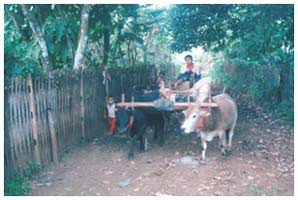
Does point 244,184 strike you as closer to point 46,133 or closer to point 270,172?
point 270,172

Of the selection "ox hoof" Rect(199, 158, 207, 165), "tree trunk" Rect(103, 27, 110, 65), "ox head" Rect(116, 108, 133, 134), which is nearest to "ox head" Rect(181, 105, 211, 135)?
"ox hoof" Rect(199, 158, 207, 165)

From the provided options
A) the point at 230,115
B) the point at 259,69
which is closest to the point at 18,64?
the point at 230,115

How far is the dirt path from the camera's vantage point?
5.30m

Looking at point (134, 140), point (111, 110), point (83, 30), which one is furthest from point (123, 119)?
point (83, 30)

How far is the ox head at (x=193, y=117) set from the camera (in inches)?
236

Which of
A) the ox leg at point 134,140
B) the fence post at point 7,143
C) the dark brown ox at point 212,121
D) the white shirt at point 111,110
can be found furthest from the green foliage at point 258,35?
the fence post at point 7,143

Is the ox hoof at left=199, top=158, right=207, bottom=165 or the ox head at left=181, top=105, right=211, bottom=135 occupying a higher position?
the ox head at left=181, top=105, right=211, bottom=135

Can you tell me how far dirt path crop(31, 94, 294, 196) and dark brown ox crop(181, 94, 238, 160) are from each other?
32 cm

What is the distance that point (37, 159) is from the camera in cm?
596

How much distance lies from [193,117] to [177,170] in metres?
0.91

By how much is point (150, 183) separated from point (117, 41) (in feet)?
18.2

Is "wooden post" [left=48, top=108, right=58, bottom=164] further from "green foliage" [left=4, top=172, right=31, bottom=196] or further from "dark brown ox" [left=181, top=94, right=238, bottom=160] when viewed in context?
"dark brown ox" [left=181, top=94, right=238, bottom=160]

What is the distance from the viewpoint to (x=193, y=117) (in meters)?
6.02

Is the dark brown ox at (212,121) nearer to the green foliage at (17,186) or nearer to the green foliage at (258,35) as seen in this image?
the green foliage at (258,35)
